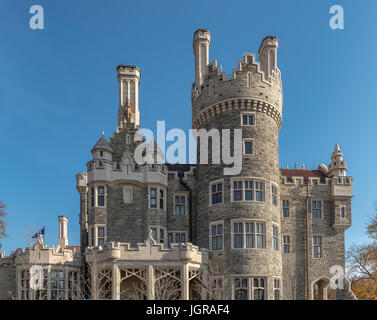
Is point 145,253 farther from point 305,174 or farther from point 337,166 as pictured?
point 337,166

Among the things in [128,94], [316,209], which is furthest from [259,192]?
[128,94]

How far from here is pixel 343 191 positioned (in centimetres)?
3691

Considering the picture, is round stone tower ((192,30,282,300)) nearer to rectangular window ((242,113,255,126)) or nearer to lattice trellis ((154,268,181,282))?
rectangular window ((242,113,255,126))

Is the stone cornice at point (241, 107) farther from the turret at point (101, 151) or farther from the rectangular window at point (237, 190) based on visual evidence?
the turret at point (101, 151)

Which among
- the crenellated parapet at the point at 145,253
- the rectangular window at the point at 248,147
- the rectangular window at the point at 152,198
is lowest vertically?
the crenellated parapet at the point at 145,253

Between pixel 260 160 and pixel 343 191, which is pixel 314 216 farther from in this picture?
pixel 260 160

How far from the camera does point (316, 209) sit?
37.1 m

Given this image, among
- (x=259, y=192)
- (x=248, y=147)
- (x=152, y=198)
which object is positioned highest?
(x=248, y=147)

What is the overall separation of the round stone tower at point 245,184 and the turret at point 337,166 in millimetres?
6622

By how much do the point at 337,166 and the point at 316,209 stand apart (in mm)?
4210

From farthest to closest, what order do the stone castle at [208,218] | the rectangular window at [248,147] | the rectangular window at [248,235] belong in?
the rectangular window at [248,147], the rectangular window at [248,235], the stone castle at [208,218]

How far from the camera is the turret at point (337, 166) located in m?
37.6

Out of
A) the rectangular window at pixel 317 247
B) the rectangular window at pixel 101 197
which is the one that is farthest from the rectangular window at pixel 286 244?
the rectangular window at pixel 101 197
